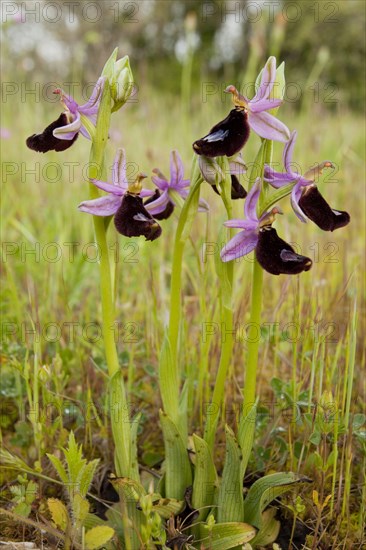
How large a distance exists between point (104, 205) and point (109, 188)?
0.10 ft

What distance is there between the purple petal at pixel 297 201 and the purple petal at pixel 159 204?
288 mm

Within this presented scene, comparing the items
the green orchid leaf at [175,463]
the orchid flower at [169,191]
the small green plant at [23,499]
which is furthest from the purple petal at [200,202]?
the small green plant at [23,499]

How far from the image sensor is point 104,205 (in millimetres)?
1062

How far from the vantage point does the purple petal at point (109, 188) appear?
1.05 metres

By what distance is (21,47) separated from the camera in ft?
22.9

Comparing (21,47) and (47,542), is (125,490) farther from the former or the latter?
(21,47)

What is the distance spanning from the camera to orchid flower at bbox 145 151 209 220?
117 cm

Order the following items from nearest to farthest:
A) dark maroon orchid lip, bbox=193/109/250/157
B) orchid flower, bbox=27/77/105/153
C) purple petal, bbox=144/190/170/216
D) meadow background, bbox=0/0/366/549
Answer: dark maroon orchid lip, bbox=193/109/250/157, orchid flower, bbox=27/77/105/153, purple petal, bbox=144/190/170/216, meadow background, bbox=0/0/366/549

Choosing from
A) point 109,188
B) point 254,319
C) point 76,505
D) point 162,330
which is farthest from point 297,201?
point 162,330

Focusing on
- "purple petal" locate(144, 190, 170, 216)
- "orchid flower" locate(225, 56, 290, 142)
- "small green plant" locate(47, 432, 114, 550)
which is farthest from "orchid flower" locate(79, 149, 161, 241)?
"small green plant" locate(47, 432, 114, 550)

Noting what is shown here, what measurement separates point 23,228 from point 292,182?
5.30 ft

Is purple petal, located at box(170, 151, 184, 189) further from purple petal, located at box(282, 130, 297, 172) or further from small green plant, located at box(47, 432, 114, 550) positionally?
small green plant, located at box(47, 432, 114, 550)

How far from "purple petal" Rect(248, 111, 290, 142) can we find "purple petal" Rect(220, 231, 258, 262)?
17 centimetres

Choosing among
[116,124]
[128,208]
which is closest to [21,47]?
[116,124]
